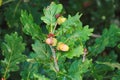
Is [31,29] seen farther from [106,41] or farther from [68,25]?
[106,41]

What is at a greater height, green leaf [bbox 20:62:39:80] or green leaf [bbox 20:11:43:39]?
green leaf [bbox 20:11:43:39]

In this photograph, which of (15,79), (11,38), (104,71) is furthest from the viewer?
(15,79)

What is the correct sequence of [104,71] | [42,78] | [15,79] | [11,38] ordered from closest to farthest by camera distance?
1. [42,78]
2. [11,38]
3. [104,71]
4. [15,79]

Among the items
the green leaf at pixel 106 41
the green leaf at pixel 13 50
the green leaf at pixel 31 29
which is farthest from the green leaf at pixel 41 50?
the green leaf at pixel 106 41

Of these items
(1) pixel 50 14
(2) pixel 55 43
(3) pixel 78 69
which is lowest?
(3) pixel 78 69

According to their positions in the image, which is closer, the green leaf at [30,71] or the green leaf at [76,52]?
the green leaf at [76,52]

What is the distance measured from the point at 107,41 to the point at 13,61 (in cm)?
40

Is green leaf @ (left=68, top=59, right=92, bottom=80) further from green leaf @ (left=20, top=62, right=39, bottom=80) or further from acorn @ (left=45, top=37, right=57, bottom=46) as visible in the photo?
green leaf @ (left=20, top=62, right=39, bottom=80)

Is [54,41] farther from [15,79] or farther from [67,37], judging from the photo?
[15,79]

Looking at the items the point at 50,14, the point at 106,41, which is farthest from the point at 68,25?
the point at 106,41

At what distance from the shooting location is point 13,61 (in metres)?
1.68

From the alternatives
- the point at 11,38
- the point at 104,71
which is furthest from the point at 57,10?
the point at 104,71

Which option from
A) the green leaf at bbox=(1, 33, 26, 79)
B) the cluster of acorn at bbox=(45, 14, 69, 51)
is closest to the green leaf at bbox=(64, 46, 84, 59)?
the cluster of acorn at bbox=(45, 14, 69, 51)

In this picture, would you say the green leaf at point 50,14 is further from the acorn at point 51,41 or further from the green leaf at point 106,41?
the green leaf at point 106,41
